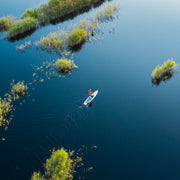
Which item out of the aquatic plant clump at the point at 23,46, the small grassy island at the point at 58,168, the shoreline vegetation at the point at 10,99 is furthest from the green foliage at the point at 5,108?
the aquatic plant clump at the point at 23,46

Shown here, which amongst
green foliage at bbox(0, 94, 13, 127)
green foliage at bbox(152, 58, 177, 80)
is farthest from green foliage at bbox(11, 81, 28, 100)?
green foliage at bbox(152, 58, 177, 80)

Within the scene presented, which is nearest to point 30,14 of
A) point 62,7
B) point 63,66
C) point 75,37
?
point 62,7

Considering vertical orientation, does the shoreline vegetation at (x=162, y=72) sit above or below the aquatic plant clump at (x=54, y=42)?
below

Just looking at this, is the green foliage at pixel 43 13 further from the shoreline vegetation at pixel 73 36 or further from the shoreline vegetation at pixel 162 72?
the shoreline vegetation at pixel 162 72

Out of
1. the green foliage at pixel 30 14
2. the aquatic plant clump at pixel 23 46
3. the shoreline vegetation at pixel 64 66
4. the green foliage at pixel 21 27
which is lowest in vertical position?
the shoreline vegetation at pixel 64 66

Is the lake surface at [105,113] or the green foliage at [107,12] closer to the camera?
the lake surface at [105,113]

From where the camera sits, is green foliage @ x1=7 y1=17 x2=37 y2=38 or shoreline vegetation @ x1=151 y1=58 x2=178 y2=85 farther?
green foliage @ x1=7 y1=17 x2=37 y2=38

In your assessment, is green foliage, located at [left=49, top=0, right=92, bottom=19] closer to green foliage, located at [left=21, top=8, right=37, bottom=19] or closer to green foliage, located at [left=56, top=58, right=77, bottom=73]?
green foliage, located at [left=21, top=8, right=37, bottom=19]

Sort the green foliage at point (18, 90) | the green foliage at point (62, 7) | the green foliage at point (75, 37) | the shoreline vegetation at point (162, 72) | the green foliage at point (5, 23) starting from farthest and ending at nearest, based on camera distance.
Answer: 1. the green foliage at point (62, 7)
2. the green foliage at point (5, 23)
3. the green foliage at point (75, 37)
4. the shoreline vegetation at point (162, 72)
5. the green foliage at point (18, 90)
